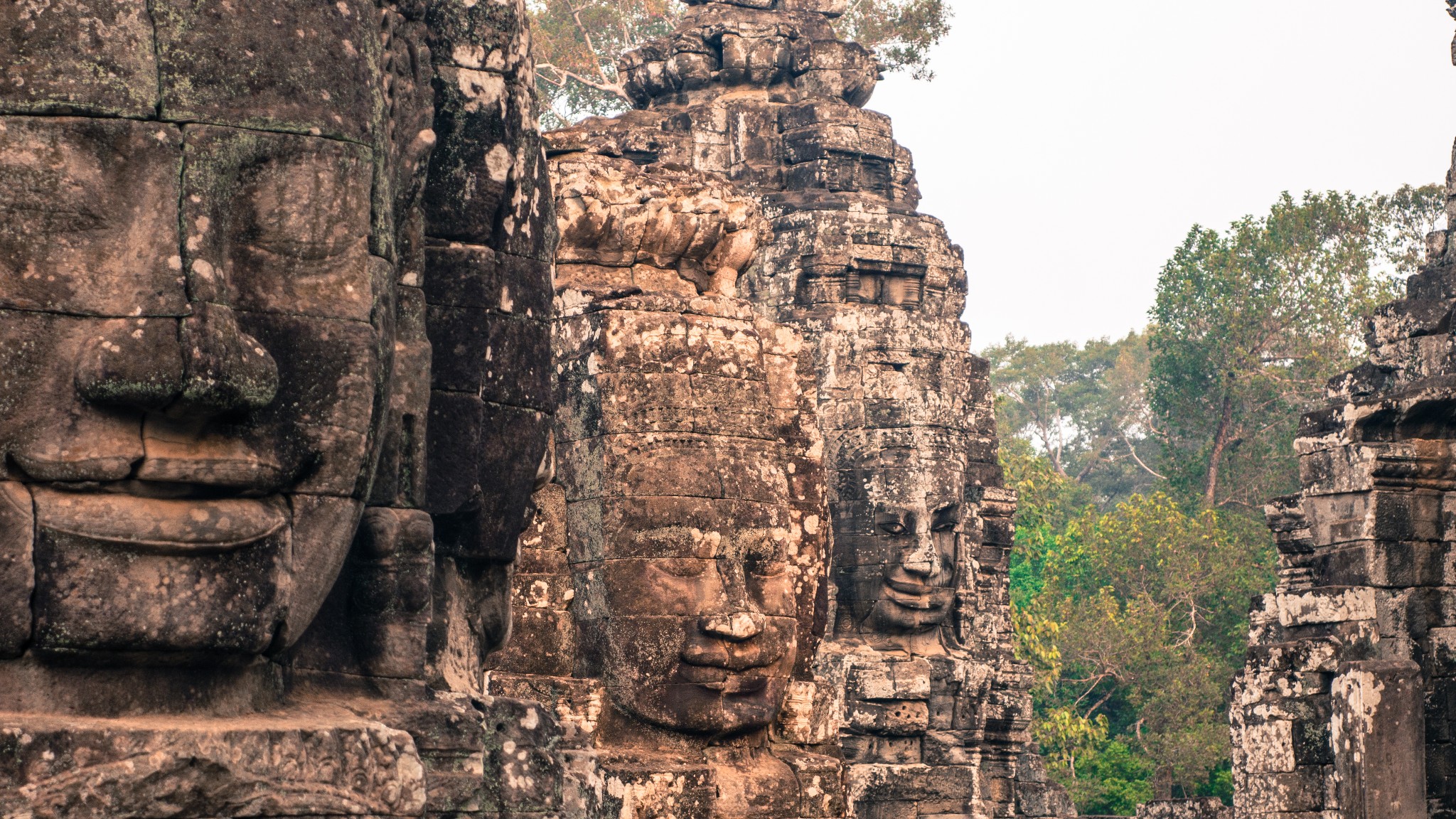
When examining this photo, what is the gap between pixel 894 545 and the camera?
19.0 m

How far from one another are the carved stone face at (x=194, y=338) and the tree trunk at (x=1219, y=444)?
37.3 meters

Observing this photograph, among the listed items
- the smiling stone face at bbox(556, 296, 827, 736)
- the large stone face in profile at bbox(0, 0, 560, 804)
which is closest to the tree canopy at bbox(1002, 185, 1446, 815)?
the smiling stone face at bbox(556, 296, 827, 736)

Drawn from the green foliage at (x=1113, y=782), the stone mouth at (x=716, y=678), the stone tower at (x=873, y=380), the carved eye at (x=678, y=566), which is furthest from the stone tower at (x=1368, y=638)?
the green foliage at (x=1113, y=782)

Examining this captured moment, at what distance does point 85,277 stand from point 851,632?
15.5 metres

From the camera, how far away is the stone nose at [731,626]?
9.14 meters

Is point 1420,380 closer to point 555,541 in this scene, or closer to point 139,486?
point 555,541

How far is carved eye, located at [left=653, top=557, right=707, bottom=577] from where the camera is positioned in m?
9.30

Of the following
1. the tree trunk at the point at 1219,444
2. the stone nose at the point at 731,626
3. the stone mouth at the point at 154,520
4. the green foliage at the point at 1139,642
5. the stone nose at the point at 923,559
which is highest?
the tree trunk at the point at 1219,444

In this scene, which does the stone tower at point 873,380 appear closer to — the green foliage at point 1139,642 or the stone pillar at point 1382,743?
the stone pillar at point 1382,743

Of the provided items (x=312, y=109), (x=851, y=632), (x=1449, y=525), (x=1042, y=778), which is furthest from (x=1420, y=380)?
(x=1042, y=778)

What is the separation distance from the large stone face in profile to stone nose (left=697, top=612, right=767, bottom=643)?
4.17 meters

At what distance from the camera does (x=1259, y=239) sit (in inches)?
1583

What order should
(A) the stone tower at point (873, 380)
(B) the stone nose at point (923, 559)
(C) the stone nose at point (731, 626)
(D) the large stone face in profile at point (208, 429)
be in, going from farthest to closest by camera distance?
(B) the stone nose at point (923, 559) < (A) the stone tower at point (873, 380) < (C) the stone nose at point (731, 626) < (D) the large stone face in profile at point (208, 429)

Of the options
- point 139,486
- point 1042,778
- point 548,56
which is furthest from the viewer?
point 548,56
